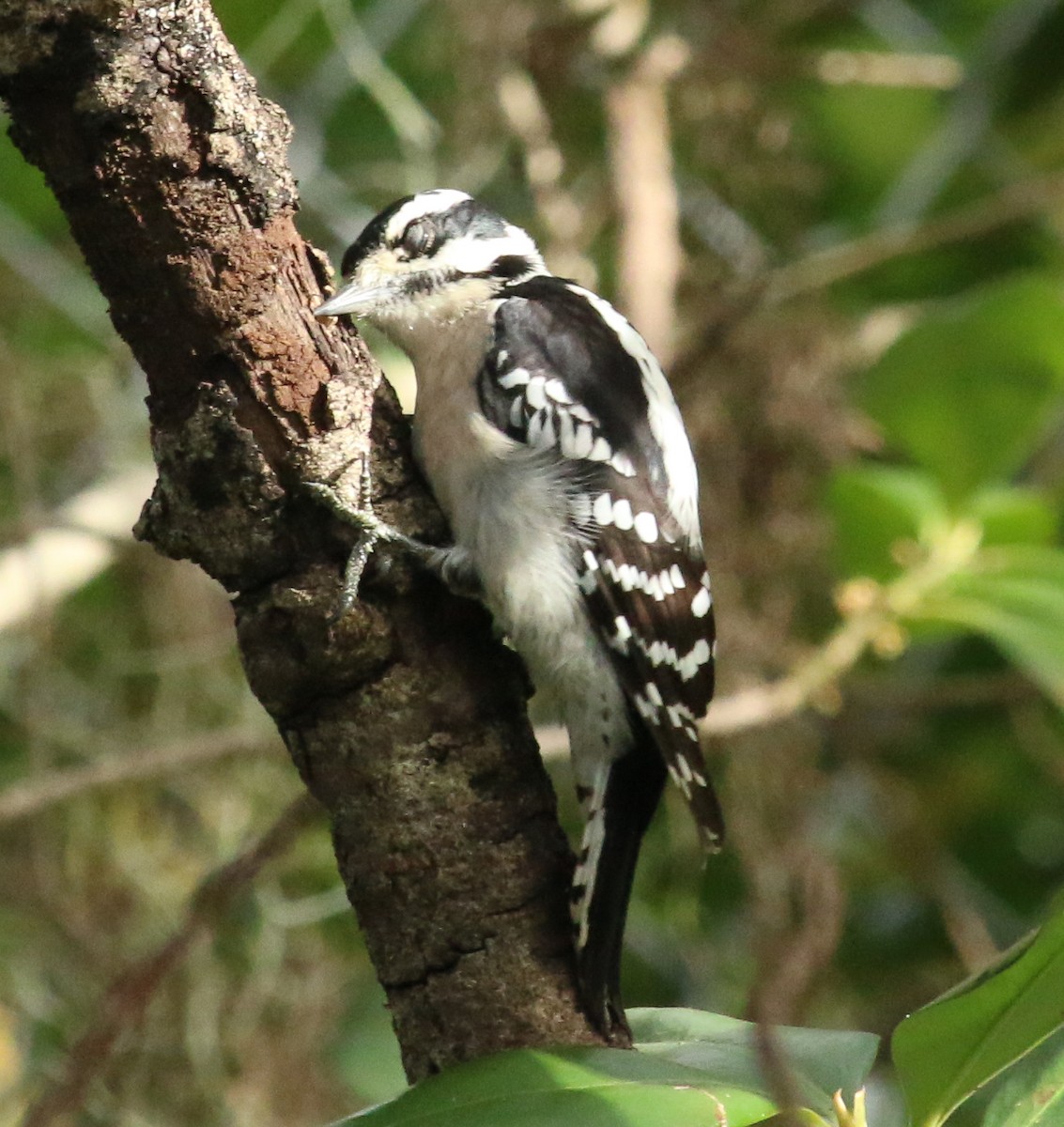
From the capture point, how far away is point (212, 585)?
10.7 ft

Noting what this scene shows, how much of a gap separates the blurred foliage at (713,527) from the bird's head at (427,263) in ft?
1.56

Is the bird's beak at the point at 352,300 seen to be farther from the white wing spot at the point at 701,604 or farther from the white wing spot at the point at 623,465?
the white wing spot at the point at 701,604

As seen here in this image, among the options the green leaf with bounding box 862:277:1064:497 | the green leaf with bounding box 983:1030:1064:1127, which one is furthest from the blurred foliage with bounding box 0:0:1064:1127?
the green leaf with bounding box 983:1030:1064:1127

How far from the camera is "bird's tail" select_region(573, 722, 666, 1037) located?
1.38m

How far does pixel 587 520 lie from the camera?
1.80m

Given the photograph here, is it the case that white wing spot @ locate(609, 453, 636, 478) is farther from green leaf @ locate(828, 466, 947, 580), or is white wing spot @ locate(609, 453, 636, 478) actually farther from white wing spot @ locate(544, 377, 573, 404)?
green leaf @ locate(828, 466, 947, 580)

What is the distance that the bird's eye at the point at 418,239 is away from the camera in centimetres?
200

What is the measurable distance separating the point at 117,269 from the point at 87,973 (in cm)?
206

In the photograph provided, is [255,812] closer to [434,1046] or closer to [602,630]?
[602,630]

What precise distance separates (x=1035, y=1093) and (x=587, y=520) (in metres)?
0.76

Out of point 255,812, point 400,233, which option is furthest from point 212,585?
point 400,233

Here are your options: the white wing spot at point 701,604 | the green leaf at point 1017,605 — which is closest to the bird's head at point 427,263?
the white wing spot at point 701,604

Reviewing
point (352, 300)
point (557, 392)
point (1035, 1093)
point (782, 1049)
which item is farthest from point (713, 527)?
point (782, 1049)

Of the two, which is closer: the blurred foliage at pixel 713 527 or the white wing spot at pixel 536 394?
the white wing spot at pixel 536 394
